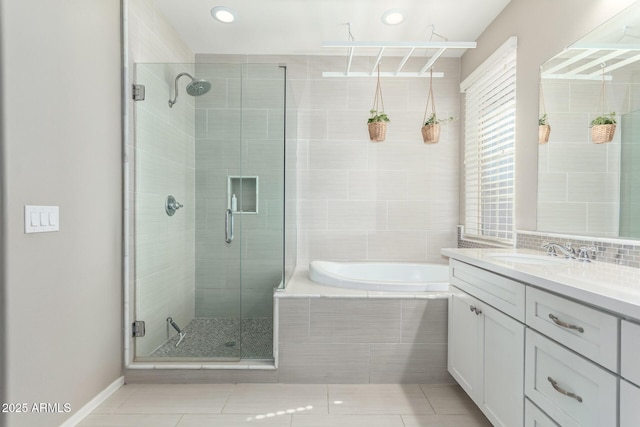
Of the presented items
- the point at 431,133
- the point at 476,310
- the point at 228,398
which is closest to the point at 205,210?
the point at 228,398

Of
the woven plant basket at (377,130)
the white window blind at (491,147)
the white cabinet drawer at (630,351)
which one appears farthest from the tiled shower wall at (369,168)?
the white cabinet drawer at (630,351)

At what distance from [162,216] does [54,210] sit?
2.60ft

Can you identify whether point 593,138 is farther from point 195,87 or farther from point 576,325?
point 195,87

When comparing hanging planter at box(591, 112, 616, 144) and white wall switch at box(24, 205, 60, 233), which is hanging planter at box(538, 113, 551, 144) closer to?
hanging planter at box(591, 112, 616, 144)

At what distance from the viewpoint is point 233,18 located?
271 cm

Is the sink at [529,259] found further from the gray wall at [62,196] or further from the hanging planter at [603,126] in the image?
the gray wall at [62,196]

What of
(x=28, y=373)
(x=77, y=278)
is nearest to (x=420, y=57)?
(x=77, y=278)

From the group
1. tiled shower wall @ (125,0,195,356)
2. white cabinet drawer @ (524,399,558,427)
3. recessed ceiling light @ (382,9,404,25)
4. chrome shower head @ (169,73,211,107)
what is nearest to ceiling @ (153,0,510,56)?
recessed ceiling light @ (382,9,404,25)

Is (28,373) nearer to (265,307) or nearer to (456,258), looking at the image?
(265,307)

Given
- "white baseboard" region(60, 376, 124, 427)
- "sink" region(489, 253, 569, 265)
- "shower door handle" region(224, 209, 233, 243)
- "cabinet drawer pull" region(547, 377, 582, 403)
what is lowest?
"white baseboard" region(60, 376, 124, 427)

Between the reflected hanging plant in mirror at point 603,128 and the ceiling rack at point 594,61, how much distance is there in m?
0.18

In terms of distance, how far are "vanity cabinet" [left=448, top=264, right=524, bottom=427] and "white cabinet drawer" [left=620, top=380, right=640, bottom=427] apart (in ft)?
1.52

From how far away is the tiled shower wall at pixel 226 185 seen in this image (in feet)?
7.70

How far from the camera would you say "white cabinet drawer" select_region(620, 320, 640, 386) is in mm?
896
